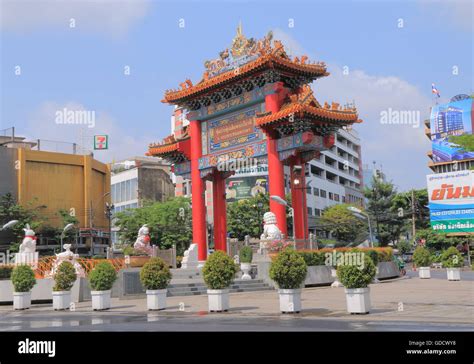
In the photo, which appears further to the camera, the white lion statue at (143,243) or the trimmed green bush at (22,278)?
the white lion statue at (143,243)

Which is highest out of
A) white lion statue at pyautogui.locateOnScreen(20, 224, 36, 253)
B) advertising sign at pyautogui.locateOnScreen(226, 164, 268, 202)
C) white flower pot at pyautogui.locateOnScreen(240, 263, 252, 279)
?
advertising sign at pyautogui.locateOnScreen(226, 164, 268, 202)

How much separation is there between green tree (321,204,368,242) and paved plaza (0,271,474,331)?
148ft

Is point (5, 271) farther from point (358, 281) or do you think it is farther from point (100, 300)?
point (358, 281)

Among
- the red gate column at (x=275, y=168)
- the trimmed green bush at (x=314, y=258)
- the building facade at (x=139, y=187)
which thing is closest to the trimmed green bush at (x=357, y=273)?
the trimmed green bush at (x=314, y=258)

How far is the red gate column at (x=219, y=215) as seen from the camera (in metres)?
32.5

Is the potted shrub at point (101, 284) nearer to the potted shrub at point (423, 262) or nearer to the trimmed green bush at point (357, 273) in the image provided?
the trimmed green bush at point (357, 273)

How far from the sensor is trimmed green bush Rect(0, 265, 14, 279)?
24.5 meters

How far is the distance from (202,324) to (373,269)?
173 inches

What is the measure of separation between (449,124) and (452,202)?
1580 cm

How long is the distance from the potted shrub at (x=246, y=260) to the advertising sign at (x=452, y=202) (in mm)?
35702

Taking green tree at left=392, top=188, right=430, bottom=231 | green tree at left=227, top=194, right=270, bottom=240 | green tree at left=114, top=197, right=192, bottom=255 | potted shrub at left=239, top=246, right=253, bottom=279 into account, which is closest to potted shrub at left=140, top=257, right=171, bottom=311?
potted shrub at left=239, top=246, right=253, bottom=279

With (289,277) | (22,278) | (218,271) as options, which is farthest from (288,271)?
(22,278)

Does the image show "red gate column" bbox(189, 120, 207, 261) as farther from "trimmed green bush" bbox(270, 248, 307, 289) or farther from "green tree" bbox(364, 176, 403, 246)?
"green tree" bbox(364, 176, 403, 246)
